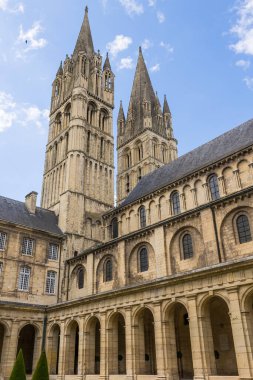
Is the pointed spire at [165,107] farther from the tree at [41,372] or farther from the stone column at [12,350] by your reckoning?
the tree at [41,372]

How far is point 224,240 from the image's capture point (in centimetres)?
2161

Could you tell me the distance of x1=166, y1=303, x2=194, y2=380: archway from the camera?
18312 millimetres

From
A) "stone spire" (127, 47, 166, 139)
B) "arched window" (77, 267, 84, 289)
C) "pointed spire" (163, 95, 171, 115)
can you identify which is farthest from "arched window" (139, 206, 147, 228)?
"pointed spire" (163, 95, 171, 115)

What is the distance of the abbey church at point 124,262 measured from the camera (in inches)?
689

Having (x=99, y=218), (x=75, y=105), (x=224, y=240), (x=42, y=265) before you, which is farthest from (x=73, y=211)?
(x=224, y=240)

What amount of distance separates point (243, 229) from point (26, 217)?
21337mm

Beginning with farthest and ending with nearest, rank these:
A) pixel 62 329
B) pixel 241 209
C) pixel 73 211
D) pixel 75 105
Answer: pixel 75 105 < pixel 73 211 < pixel 62 329 < pixel 241 209

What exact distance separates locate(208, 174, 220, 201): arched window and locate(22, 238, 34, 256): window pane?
56.1ft

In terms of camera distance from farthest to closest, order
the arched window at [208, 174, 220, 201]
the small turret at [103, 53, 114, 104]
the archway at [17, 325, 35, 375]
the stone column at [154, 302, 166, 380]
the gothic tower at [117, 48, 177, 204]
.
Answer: the gothic tower at [117, 48, 177, 204], the small turret at [103, 53, 114, 104], the archway at [17, 325, 35, 375], the arched window at [208, 174, 220, 201], the stone column at [154, 302, 166, 380]

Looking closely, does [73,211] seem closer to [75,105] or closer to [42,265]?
[42,265]

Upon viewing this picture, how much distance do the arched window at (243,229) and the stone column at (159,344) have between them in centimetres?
676

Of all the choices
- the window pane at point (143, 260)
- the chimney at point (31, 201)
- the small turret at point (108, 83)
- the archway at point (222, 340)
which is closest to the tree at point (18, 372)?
the archway at point (222, 340)

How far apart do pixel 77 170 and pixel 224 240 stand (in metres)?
22.3

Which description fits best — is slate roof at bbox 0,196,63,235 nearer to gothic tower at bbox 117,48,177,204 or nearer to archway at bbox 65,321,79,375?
archway at bbox 65,321,79,375
